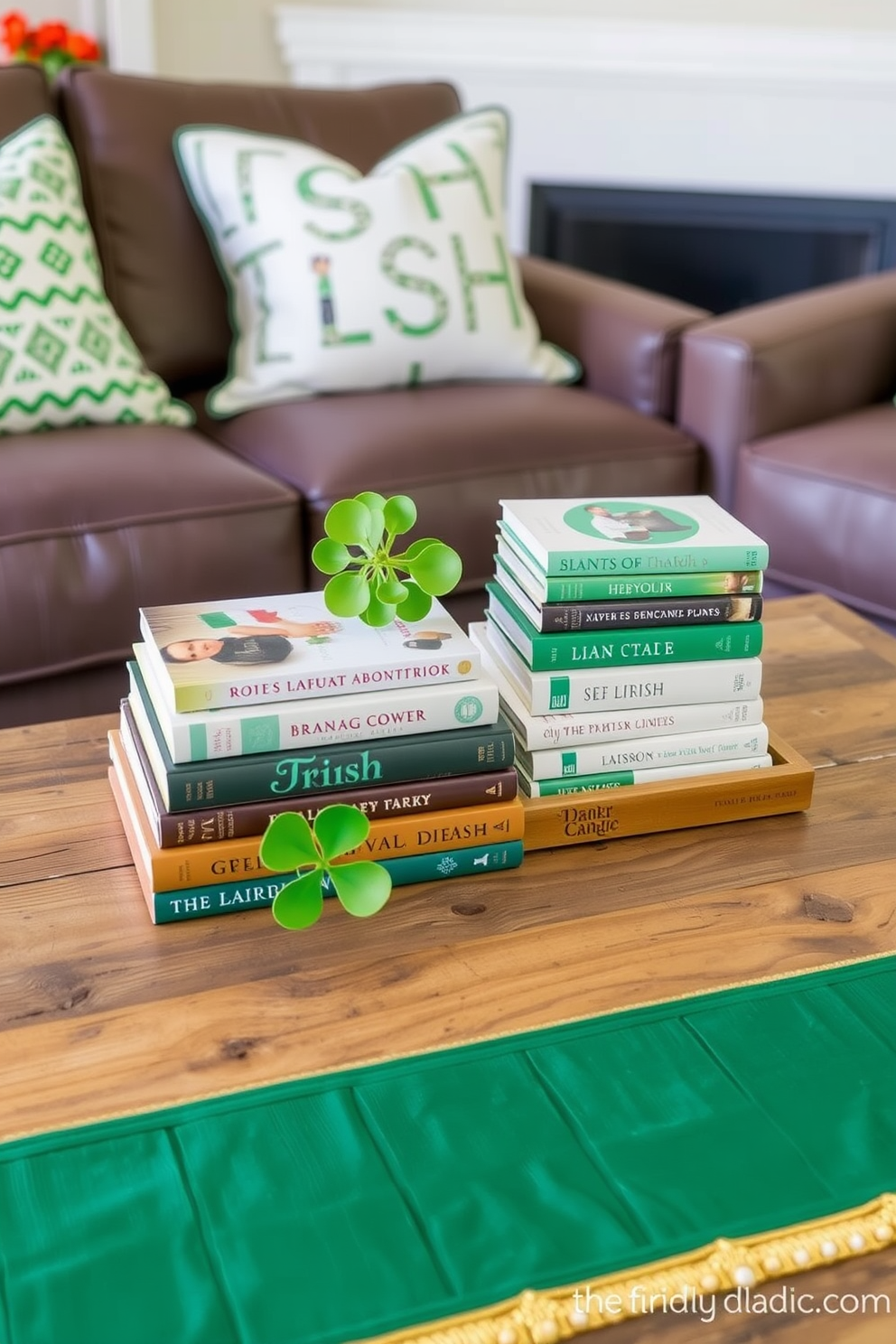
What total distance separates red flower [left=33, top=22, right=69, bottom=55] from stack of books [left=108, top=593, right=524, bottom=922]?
2157 millimetres

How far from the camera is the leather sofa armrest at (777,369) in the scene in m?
2.06

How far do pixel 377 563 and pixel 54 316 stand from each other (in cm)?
110

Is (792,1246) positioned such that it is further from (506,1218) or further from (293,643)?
(293,643)

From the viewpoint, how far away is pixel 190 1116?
79 cm

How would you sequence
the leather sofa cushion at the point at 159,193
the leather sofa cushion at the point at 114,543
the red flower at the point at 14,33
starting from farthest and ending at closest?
the red flower at the point at 14,33 → the leather sofa cushion at the point at 159,193 → the leather sofa cushion at the point at 114,543

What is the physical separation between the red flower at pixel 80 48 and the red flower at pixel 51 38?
0.01 m

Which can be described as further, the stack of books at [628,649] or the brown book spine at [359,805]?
the stack of books at [628,649]

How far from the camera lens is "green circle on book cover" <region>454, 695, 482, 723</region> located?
101cm

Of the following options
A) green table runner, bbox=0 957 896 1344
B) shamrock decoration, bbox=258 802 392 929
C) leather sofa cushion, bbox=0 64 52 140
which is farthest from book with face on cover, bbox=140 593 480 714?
leather sofa cushion, bbox=0 64 52 140

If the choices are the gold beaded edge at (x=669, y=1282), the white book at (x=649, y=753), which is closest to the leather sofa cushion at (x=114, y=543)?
the white book at (x=649, y=753)

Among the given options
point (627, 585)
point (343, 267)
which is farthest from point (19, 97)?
point (627, 585)

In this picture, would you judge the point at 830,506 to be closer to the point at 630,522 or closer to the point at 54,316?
the point at 630,522

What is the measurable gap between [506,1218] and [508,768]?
1.25 feet

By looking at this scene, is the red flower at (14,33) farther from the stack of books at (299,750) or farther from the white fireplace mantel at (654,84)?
the stack of books at (299,750)
